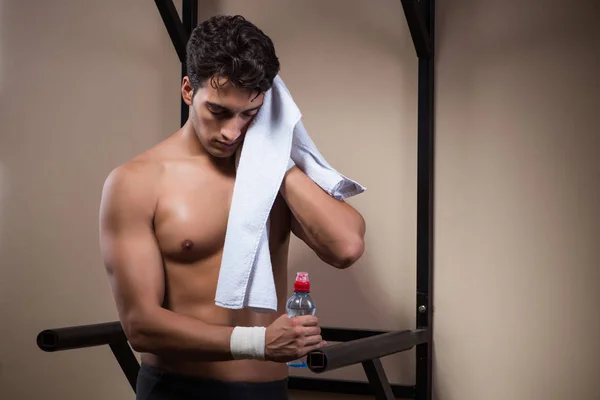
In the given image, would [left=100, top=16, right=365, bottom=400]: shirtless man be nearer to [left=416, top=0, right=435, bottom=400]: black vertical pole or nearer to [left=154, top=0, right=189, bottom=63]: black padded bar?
[left=416, top=0, right=435, bottom=400]: black vertical pole

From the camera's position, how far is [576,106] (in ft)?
7.12

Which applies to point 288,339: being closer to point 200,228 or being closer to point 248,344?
point 248,344

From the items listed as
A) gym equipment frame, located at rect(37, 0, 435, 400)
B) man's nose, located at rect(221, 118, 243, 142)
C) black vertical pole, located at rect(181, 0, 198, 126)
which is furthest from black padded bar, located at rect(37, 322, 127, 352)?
black vertical pole, located at rect(181, 0, 198, 126)

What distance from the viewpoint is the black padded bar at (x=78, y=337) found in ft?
5.98

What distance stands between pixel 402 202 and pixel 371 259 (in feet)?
0.66

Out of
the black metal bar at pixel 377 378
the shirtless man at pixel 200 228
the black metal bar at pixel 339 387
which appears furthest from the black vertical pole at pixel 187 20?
the black metal bar at pixel 377 378

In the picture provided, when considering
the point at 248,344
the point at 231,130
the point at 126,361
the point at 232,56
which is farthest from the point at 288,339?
the point at 126,361

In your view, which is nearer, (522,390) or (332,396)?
(522,390)

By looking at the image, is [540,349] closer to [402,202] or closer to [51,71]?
[402,202]

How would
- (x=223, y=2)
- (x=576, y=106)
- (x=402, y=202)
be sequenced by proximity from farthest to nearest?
(x=223, y=2) < (x=402, y=202) < (x=576, y=106)

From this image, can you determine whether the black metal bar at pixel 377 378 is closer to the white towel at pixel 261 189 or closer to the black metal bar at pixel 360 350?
the black metal bar at pixel 360 350

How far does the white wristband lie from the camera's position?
1543 mm

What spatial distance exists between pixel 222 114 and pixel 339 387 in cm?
105

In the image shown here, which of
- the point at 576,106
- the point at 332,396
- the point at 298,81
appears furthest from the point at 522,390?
the point at 298,81
